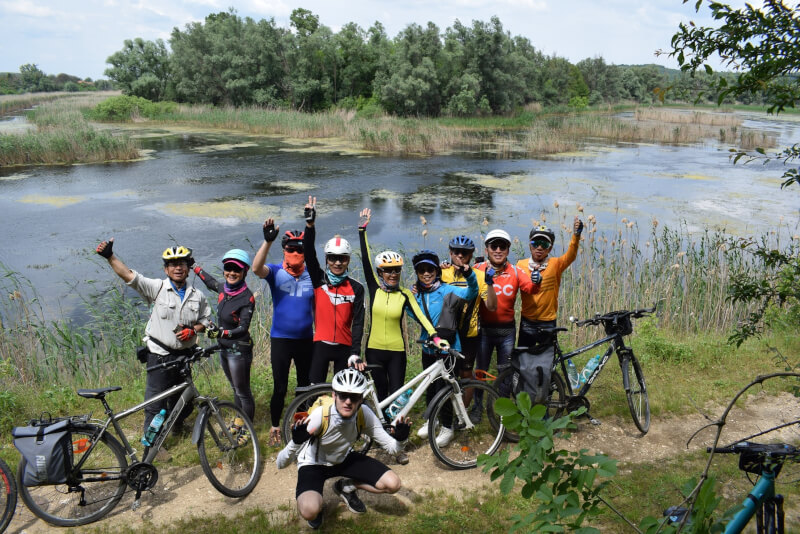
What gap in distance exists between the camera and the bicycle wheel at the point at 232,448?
4398 millimetres

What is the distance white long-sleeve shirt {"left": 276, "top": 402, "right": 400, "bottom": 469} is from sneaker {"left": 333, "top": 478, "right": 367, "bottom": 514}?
30 centimetres

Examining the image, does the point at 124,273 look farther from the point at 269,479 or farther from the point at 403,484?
the point at 403,484

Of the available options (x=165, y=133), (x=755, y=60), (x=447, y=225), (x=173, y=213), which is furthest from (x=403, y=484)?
(x=165, y=133)

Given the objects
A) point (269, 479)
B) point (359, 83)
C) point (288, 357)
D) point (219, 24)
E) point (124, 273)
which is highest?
point (219, 24)

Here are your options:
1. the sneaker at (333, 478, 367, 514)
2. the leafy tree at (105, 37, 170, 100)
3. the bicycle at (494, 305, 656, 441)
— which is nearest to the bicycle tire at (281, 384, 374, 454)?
the sneaker at (333, 478, 367, 514)

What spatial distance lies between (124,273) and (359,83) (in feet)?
146

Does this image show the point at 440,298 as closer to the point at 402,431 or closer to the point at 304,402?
the point at 402,431

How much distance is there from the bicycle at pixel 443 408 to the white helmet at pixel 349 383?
623mm

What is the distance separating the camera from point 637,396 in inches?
210

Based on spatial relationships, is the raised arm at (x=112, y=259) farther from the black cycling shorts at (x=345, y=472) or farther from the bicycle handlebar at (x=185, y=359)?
the black cycling shorts at (x=345, y=472)

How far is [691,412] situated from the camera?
5781 mm

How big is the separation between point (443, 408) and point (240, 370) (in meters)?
1.76

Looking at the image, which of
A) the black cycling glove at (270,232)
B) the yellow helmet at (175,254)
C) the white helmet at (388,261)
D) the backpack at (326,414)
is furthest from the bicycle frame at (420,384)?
the yellow helmet at (175,254)

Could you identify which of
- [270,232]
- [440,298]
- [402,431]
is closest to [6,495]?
[270,232]
